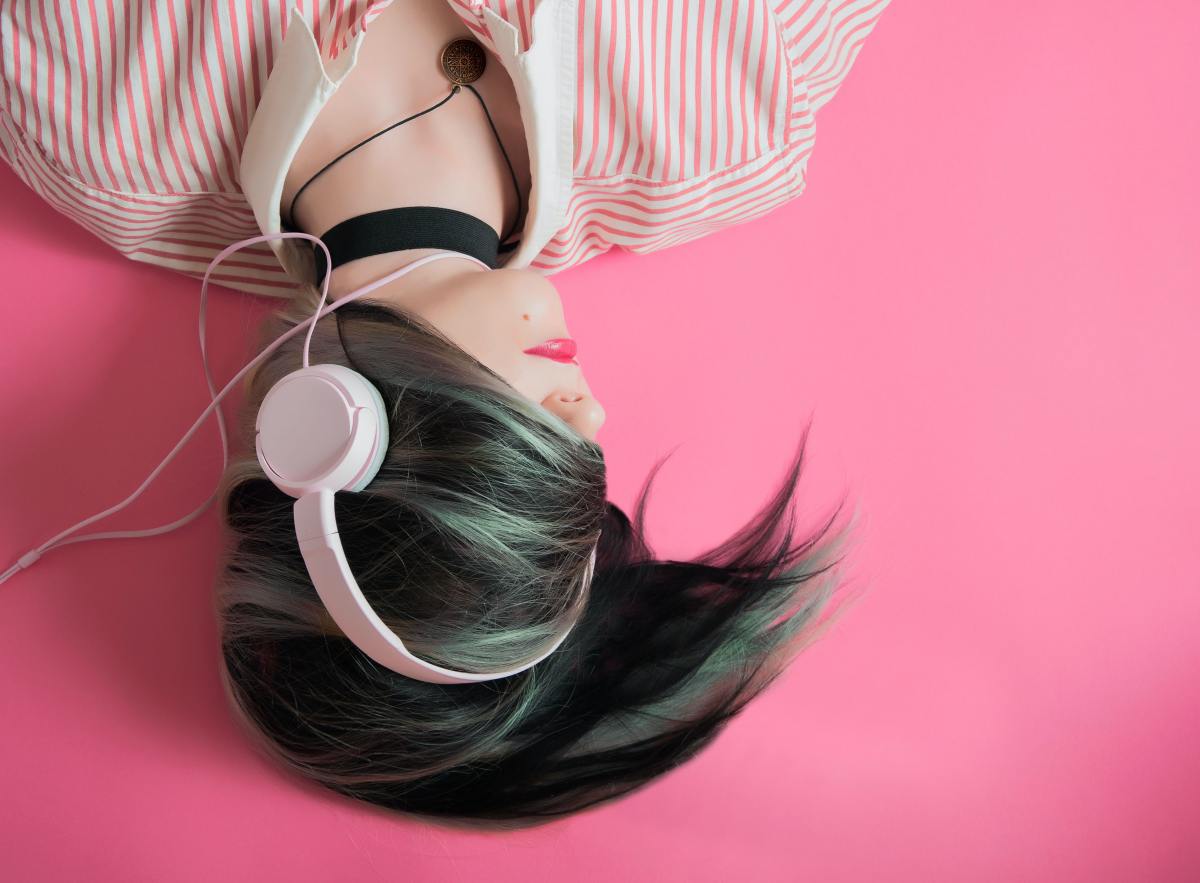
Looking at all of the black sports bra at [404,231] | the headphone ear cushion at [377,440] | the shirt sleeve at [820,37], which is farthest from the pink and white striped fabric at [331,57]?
the headphone ear cushion at [377,440]

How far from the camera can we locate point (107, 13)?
0.79m

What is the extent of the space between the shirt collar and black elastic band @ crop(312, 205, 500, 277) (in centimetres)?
8

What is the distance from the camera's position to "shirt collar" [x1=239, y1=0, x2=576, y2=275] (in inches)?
30.5

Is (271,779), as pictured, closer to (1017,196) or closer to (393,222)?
(393,222)

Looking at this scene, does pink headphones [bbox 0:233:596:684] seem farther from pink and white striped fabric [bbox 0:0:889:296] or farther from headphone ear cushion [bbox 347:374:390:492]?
pink and white striped fabric [bbox 0:0:889:296]

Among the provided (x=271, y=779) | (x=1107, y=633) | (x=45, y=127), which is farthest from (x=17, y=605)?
(x=1107, y=633)

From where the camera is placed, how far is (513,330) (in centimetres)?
76

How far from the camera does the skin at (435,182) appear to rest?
2.50 feet

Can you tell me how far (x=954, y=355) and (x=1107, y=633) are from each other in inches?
16.5

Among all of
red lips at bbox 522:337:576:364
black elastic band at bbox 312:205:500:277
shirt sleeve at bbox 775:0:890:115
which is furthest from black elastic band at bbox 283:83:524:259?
shirt sleeve at bbox 775:0:890:115

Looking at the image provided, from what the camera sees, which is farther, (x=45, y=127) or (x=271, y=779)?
(x=271, y=779)

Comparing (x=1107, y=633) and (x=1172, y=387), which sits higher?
(x=1172, y=387)

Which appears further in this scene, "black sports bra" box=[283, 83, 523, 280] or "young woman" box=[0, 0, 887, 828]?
"black sports bra" box=[283, 83, 523, 280]

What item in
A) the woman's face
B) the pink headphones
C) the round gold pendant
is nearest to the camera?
the pink headphones
